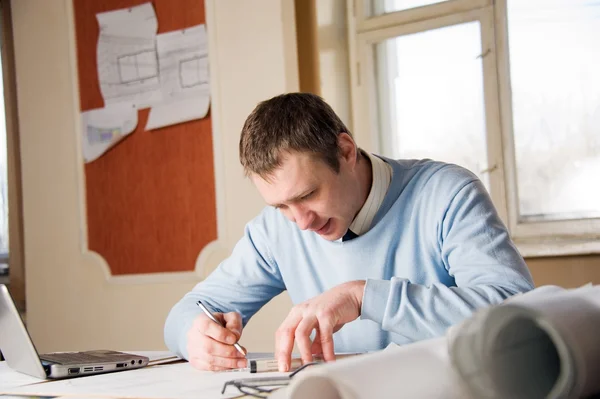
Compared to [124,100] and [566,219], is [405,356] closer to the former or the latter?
[566,219]

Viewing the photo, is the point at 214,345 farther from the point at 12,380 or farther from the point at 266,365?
the point at 12,380

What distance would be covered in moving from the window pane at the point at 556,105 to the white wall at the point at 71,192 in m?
1.10

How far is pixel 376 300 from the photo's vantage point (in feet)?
4.31

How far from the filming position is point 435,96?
2.92 metres

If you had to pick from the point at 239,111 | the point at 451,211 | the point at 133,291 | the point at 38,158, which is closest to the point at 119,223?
the point at 133,291

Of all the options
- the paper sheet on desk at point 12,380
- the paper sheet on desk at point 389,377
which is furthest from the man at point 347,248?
the paper sheet on desk at point 389,377

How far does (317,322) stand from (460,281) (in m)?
0.36

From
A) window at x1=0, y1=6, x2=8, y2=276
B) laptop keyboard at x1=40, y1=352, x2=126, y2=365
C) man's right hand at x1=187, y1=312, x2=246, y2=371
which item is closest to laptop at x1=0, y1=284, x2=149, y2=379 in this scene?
laptop keyboard at x1=40, y1=352, x2=126, y2=365

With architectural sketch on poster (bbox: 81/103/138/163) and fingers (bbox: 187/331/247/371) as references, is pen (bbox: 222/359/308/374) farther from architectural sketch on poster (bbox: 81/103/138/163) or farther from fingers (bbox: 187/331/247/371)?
architectural sketch on poster (bbox: 81/103/138/163)

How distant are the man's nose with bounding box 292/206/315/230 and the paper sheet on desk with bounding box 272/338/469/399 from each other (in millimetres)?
874

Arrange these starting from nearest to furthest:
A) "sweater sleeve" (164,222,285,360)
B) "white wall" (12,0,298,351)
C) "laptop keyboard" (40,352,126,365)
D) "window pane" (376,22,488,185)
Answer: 1. "laptop keyboard" (40,352,126,365)
2. "sweater sleeve" (164,222,285,360)
3. "window pane" (376,22,488,185)
4. "white wall" (12,0,298,351)

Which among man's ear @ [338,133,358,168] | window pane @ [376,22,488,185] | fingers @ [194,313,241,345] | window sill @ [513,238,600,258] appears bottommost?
fingers @ [194,313,241,345]

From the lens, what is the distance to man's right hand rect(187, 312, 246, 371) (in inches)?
56.6

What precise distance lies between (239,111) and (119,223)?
33.0 inches
